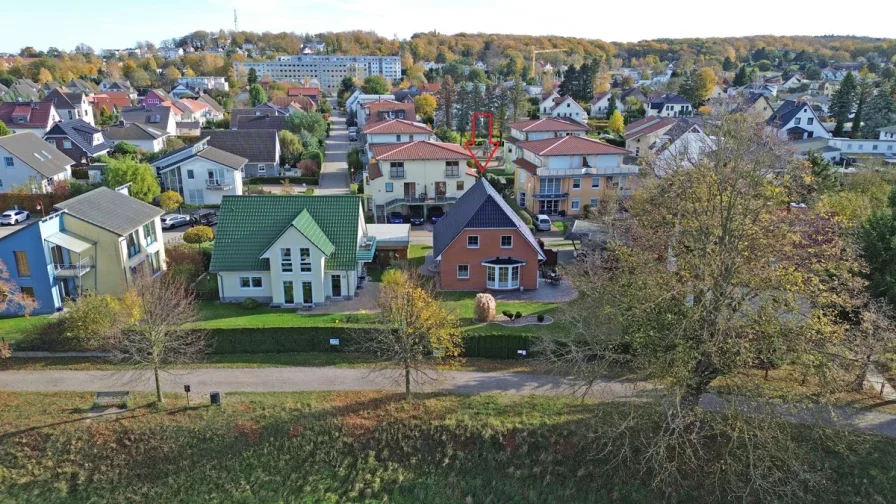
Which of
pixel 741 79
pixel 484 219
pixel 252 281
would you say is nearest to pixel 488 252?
pixel 484 219

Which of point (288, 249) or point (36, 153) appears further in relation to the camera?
point (36, 153)

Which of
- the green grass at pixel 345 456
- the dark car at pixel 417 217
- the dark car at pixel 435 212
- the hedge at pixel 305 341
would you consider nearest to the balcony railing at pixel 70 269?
the green grass at pixel 345 456

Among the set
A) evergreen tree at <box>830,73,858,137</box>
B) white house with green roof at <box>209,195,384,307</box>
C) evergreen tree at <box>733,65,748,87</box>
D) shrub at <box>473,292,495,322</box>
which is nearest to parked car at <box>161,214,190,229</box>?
white house with green roof at <box>209,195,384,307</box>

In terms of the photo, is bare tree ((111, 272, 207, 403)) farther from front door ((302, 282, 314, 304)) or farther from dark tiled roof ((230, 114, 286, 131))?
dark tiled roof ((230, 114, 286, 131))

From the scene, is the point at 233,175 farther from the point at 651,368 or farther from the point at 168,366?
the point at 651,368

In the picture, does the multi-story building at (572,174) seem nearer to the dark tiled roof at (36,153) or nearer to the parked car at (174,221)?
the parked car at (174,221)

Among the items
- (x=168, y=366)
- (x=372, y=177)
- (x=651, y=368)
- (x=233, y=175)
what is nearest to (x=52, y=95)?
(x=233, y=175)

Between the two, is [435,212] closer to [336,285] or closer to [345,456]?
[336,285]
